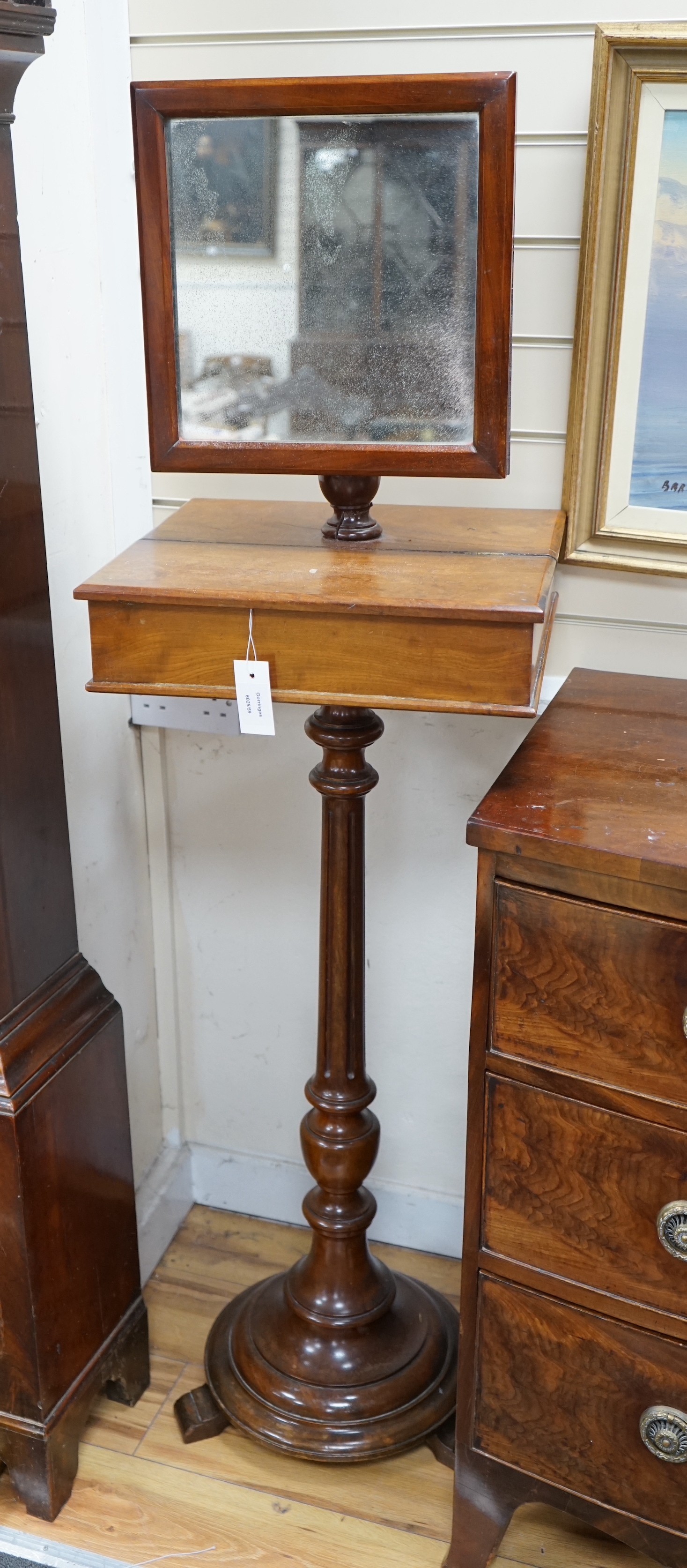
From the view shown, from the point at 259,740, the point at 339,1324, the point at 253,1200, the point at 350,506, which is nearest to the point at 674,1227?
the point at 339,1324

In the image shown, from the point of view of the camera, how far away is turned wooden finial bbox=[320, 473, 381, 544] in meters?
1.33

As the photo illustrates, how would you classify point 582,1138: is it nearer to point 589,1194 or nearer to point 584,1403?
point 589,1194

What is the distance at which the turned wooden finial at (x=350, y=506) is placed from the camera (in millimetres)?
1327

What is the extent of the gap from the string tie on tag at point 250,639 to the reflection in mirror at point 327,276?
0.63ft

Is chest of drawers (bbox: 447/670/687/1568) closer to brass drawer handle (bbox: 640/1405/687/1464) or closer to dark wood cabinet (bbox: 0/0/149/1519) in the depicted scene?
brass drawer handle (bbox: 640/1405/687/1464)

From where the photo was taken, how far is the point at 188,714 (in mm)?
1771

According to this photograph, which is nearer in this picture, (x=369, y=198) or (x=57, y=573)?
(x=369, y=198)

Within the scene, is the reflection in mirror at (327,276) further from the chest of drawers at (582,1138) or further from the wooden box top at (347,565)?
Result: the chest of drawers at (582,1138)

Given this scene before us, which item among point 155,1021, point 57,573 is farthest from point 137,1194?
point 57,573

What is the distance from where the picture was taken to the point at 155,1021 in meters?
2.03

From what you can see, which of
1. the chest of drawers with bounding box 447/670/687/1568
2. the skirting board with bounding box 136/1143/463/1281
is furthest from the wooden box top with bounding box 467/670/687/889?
the skirting board with bounding box 136/1143/463/1281

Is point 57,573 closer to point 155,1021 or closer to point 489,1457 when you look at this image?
point 155,1021

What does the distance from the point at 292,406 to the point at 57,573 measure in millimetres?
440

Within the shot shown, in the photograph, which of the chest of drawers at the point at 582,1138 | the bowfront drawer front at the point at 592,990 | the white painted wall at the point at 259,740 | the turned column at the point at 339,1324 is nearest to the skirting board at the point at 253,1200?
the white painted wall at the point at 259,740
